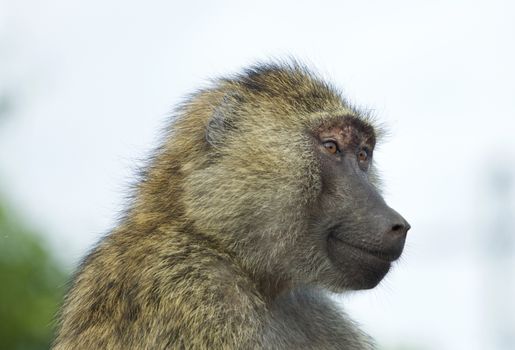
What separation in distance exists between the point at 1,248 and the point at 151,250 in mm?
11618

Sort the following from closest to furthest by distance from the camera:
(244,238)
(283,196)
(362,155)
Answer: (244,238), (283,196), (362,155)

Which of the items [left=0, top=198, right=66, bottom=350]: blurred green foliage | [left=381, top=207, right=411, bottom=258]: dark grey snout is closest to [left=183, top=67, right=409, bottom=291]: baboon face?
[left=381, top=207, right=411, bottom=258]: dark grey snout

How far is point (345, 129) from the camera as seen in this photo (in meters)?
7.80

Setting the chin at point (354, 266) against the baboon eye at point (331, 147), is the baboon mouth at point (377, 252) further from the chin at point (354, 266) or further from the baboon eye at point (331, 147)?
the baboon eye at point (331, 147)

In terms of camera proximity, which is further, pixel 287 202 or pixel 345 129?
pixel 345 129

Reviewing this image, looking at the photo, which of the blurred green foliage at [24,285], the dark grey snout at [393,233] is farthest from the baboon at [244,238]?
the blurred green foliage at [24,285]

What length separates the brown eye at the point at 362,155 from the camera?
25.9 feet

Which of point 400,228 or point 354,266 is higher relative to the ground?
point 400,228

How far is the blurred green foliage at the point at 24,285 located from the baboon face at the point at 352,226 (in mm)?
10043

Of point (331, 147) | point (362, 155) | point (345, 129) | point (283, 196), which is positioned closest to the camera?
point (283, 196)

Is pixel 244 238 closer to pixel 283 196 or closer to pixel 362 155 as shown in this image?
pixel 283 196

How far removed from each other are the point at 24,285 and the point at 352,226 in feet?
38.2

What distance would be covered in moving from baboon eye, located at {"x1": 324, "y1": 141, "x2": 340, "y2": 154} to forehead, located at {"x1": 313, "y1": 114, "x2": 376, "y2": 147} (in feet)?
0.18

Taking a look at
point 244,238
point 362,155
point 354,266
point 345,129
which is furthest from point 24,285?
point 354,266
